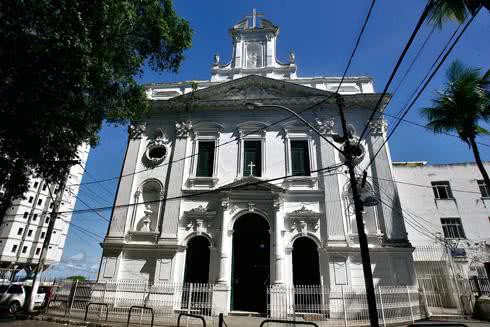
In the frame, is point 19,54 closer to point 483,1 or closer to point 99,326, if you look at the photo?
point 99,326

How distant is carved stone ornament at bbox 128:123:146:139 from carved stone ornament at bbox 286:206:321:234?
33.5 feet

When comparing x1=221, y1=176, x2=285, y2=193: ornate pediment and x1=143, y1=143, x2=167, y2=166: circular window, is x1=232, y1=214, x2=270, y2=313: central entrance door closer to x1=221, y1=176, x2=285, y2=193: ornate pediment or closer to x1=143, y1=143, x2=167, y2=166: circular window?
x1=221, y1=176, x2=285, y2=193: ornate pediment

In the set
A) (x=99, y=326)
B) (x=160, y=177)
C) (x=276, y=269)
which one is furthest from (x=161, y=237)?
(x=276, y=269)

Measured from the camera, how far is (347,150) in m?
8.28

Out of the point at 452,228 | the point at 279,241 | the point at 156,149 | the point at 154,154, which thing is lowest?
the point at 279,241

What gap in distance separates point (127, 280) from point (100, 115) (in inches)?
318

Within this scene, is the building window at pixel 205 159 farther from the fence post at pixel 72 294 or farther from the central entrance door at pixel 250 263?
the fence post at pixel 72 294

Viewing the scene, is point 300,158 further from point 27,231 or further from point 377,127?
point 27,231

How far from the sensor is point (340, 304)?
1227cm

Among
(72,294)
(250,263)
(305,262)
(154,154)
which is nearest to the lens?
(72,294)

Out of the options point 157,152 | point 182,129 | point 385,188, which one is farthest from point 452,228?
point 157,152

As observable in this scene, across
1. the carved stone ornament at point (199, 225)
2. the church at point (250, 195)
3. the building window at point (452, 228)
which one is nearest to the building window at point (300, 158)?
the church at point (250, 195)

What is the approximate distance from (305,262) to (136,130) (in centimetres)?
1241

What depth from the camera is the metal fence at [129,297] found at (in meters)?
12.7
